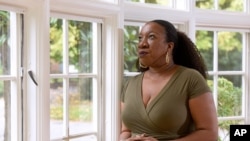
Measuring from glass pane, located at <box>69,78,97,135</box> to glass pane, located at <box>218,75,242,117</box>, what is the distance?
44.4 inches

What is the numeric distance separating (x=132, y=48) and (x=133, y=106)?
51 centimetres

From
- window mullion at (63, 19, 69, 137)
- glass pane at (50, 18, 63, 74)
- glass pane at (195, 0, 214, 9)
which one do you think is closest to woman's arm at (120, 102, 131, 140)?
window mullion at (63, 19, 69, 137)

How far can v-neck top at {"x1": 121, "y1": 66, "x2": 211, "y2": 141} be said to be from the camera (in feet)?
6.25

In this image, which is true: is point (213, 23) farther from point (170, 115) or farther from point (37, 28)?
point (37, 28)

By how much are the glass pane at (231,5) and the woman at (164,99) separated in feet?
2.89

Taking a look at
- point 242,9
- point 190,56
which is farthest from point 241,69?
point 190,56

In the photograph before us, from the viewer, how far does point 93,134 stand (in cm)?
220

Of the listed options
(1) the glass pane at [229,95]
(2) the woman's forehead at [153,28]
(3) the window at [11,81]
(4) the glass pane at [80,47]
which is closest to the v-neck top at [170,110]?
(2) the woman's forehead at [153,28]

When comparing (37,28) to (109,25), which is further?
(109,25)

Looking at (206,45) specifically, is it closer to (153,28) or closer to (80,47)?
(153,28)

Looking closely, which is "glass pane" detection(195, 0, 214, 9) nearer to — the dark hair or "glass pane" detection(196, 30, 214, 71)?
"glass pane" detection(196, 30, 214, 71)

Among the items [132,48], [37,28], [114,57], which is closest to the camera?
[37,28]

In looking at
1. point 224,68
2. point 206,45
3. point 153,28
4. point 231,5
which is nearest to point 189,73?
point 153,28

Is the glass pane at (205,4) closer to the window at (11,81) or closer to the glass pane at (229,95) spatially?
the glass pane at (229,95)
